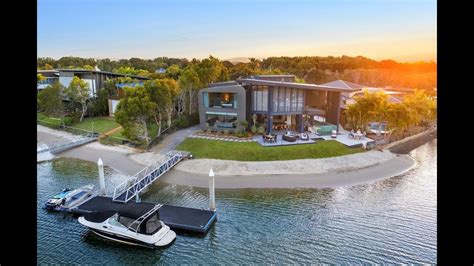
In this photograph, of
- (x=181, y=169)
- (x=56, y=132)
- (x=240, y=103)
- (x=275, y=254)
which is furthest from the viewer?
(x=56, y=132)

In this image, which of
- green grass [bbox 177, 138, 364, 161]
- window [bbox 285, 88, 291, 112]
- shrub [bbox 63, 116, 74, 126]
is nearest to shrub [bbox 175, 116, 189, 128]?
green grass [bbox 177, 138, 364, 161]

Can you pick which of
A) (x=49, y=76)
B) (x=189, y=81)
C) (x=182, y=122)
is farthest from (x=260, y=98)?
(x=49, y=76)

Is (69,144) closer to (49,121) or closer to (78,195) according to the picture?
(49,121)

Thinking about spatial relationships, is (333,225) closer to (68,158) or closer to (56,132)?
(68,158)

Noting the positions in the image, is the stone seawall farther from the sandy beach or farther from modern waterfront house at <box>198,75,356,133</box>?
modern waterfront house at <box>198,75,356,133</box>

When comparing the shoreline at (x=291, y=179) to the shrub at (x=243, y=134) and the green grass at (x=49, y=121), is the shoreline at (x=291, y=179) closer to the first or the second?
the shrub at (x=243, y=134)
